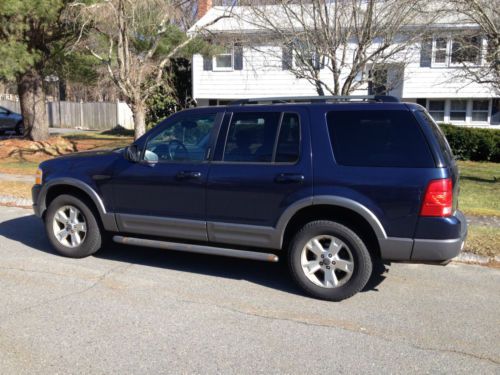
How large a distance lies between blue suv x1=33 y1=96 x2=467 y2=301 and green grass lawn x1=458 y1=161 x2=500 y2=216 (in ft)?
14.2

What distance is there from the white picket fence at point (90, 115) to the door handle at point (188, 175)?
2769cm

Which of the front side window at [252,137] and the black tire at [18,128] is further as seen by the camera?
the black tire at [18,128]

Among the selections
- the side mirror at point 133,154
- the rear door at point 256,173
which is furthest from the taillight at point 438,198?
the side mirror at point 133,154

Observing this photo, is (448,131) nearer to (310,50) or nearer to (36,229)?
(310,50)

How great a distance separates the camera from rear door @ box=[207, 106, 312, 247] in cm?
474

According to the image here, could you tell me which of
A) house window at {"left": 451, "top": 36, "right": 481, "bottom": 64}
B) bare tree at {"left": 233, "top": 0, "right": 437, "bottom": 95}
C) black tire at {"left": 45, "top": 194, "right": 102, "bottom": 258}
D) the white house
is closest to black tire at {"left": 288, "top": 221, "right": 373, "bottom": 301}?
black tire at {"left": 45, "top": 194, "right": 102, "bottom": 258}

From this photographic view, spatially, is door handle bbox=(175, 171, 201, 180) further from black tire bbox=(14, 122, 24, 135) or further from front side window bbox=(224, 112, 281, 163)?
black tire bbox=(14, 122, 24, 135)

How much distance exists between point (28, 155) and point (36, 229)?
361 inches

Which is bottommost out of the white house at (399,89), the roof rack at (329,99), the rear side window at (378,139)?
the rear side window at (378,139)

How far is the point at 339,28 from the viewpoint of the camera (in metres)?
10.3

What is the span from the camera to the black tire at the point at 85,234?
5.79 metres

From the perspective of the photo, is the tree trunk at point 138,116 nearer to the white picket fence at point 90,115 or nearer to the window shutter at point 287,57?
the window shutter at point 287,57

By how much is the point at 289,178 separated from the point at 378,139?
2.95 ft

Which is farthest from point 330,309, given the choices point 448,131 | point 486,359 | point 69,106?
point 69,106
